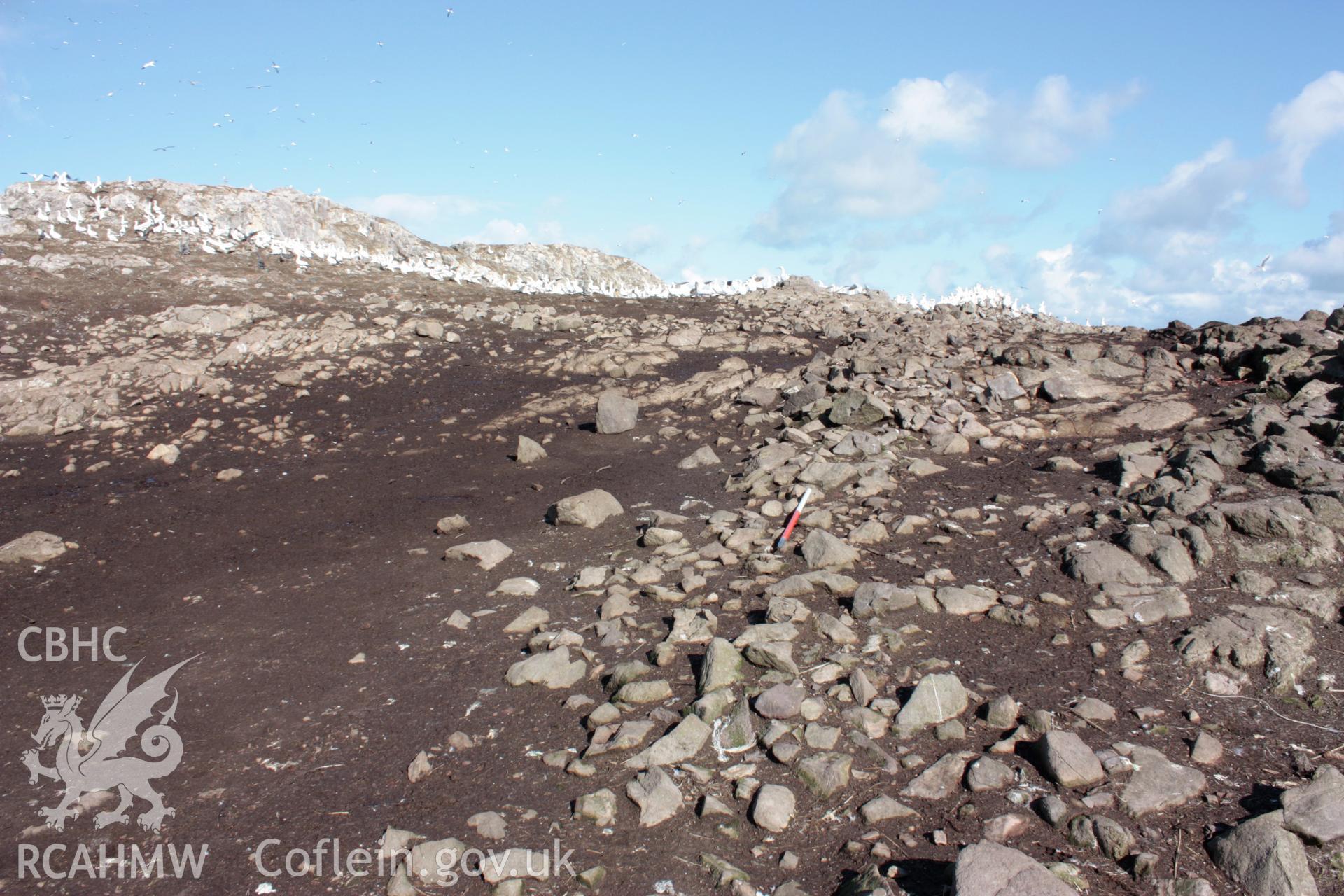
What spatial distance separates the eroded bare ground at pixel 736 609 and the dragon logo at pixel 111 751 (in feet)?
0.29

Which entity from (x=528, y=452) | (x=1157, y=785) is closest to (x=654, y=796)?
(x=1157, y=785)

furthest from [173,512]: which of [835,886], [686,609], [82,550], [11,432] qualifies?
[835,886]

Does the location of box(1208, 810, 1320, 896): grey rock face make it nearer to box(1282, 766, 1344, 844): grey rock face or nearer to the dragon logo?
box(1282, 766, 1344, 844): grey rock face

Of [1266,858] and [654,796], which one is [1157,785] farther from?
[654,796]

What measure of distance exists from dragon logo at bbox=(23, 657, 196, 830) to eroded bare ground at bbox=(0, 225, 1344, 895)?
9 cm

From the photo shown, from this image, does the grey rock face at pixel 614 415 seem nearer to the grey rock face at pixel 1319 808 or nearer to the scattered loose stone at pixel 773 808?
the scattered loose stone at pixel 773 808

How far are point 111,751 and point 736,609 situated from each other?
358 cm

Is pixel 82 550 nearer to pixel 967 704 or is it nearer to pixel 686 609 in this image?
pixel 686 609

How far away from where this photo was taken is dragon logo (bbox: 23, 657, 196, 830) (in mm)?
3693

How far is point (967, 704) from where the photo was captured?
3.92m

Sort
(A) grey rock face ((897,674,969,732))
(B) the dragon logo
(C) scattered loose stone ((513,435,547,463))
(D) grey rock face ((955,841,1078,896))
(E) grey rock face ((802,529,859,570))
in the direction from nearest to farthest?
(D) grey rock face ((955,841,1078,896)) < (B) the dragon logo < (A) grey rock face ((897,674,969,732)) < (E) grey rock face ((802,529,859,570)) < (C) scattered loose stone ((513,435,547,463))

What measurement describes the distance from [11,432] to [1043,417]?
12002mm

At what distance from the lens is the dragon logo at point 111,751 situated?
12.1 ft

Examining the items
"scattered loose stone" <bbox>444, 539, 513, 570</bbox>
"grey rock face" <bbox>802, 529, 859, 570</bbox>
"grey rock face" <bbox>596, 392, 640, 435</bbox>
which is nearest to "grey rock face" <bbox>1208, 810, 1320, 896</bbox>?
"grey rock face" <bbox>802, 529, 859, 570</bbox>
